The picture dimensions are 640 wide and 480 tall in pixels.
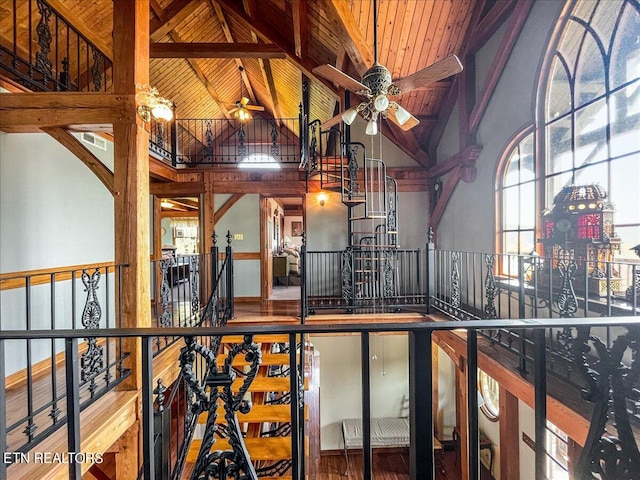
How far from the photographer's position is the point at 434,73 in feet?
8.99

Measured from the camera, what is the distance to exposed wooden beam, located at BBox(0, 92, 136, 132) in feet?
8.44

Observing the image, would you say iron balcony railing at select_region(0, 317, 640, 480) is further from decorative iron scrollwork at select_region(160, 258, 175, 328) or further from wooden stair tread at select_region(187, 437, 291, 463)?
decorative iron scrollwork at select_region(160, 258, 175, 328)

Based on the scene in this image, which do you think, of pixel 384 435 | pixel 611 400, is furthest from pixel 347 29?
pixel 384 435

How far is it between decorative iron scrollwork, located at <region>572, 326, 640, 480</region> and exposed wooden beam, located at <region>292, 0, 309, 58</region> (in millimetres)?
5212

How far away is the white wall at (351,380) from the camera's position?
604cm

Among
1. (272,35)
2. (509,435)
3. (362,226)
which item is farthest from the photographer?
(362,226)

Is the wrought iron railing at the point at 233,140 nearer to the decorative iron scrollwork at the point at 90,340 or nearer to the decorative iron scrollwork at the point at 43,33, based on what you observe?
the decorative iron scrollwork at the point at 43,33

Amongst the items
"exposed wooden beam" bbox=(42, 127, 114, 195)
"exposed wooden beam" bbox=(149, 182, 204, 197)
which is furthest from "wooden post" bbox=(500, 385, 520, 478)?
"exposed wooden beam" bbox=(149, 182, 204, 197)

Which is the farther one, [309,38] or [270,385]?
[309,38]

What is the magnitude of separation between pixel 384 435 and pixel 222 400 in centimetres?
585

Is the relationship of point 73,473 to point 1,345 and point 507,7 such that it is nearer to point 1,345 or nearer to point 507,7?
point 1,345

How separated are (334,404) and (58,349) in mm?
4618

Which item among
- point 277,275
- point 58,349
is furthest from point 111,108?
point 277,275

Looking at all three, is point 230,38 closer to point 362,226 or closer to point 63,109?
point 362,226
